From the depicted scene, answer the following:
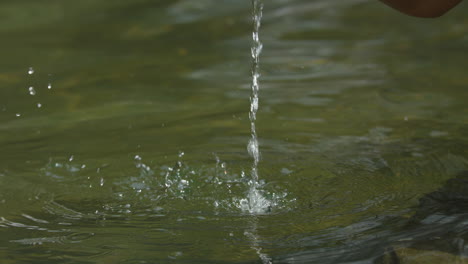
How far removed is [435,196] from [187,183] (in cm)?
107

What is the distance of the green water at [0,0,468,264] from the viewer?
9.64 ft

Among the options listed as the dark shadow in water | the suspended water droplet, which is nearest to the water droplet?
the suspended water droplet

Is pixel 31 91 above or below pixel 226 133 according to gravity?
above

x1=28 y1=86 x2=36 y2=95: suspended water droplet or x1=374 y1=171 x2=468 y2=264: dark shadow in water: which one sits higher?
x1=28 y1=86 x2=36 y2=95: suspended water droplet

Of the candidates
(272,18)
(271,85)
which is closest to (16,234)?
(271,85)

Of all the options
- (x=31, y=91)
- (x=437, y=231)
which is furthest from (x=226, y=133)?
(x=437, y=231)

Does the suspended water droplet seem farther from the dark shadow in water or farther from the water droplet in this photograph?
the dark shadow in water

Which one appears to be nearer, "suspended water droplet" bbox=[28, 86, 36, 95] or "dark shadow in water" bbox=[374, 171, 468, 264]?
"dark shadow in water" bbox=[374, 171, 468, 264]

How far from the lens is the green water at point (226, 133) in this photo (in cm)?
294

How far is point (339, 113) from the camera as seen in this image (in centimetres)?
457

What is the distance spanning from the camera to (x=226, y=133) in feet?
14.1

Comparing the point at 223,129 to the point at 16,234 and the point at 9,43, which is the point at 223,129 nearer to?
the point at 16,234

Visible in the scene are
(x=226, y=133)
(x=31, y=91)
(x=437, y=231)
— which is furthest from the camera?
(x=31, y=91)

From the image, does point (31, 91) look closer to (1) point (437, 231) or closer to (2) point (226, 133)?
(2) point (226, 133)
